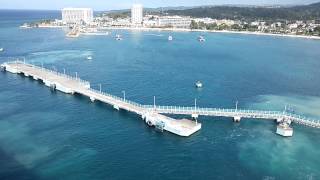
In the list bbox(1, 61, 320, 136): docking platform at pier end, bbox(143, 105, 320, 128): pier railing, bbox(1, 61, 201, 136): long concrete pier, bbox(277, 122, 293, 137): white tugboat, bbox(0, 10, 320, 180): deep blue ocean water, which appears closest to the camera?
bbox(0, 10, 320, 180): deep blue ocean water

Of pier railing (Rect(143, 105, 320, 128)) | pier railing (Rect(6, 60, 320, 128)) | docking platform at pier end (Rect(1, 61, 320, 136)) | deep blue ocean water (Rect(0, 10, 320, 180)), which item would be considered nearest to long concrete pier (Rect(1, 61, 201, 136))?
docking platform at pier end (Rect(1, 61, 320, 136))

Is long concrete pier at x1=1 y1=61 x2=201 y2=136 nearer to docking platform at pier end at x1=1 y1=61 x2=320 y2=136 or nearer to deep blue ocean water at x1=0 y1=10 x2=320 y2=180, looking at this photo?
docking platform at pier end at x1=1 y1=61 x2=320 y2=136

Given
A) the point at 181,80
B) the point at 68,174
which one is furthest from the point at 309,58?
the point at 68,174

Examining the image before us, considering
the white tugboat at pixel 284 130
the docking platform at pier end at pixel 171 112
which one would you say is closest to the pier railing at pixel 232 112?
the docking platform at pier end at pixel 171 112

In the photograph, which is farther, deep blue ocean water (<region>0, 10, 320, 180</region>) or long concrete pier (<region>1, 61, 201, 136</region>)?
long concrete pier (<region>1, 61, 201, 136</region>)

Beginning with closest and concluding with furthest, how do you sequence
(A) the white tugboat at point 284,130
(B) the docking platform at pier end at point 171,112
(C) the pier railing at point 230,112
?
(A) the white tugboat at point 284,130 → (B) the docking platform at pier end at point 171,112 → (C) the pier railing at point 230,112

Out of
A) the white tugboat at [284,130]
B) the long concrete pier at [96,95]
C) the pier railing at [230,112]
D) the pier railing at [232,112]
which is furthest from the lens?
the pier railing at [232,112]

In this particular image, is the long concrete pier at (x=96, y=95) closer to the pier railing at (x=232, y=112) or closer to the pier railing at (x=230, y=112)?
the pier railing at (x=230, y=112)

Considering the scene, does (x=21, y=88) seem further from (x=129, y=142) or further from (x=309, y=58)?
(x=309, y=58)

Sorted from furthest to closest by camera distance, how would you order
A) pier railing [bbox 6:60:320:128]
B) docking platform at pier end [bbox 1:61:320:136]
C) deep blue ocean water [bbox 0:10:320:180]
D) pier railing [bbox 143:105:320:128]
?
pier railing [bbox 143:105:320:128]
pier railing [bbox 6:60:320:128]
docking platform at pier end [bbox 1:61:320:136]
deep blue ocean water [bbox 0:10:320:180]
